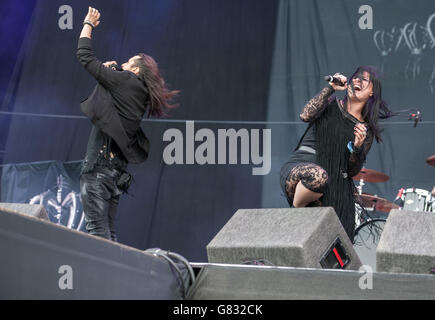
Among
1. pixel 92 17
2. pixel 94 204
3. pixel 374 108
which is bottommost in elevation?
pixel 94 204

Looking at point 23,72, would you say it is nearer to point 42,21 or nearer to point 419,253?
point 42,21

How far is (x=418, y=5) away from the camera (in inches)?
233

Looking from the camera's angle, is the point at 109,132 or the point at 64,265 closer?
the point at 64,265

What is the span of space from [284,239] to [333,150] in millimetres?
1081

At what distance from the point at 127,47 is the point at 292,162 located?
363 cm

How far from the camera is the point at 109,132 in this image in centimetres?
281

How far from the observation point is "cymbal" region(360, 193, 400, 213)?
16.2 ft

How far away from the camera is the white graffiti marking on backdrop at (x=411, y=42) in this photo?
575 centimetres

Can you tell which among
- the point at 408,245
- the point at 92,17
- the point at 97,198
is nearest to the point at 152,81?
the point at 92,17

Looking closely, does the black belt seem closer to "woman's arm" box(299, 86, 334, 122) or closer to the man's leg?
"woman's arm" box(299, 86, 334, 122)

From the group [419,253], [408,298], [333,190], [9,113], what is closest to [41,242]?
[408,298]

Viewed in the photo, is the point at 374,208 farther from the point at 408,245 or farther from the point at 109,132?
the point at 408,245

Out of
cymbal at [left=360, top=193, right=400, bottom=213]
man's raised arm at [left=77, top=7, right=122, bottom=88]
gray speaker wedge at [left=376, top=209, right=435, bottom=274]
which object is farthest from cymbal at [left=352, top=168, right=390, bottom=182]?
gray speaker wedge at [left=376, top=209, right=435, bottom=274]

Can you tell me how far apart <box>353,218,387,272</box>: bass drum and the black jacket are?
202 cm
